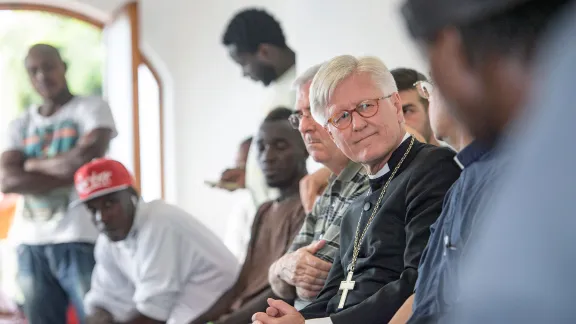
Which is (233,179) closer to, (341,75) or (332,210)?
(332,210)

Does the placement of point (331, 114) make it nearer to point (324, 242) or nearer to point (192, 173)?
point (324, 242)

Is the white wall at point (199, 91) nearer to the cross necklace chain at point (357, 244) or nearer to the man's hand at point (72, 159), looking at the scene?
the man's hand at point (72, 159)

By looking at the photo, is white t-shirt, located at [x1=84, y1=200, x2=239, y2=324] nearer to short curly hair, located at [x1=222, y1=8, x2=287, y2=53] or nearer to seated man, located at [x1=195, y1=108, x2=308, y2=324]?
seated man, located at [x1=195, y1=108, x2=308, y2=324]

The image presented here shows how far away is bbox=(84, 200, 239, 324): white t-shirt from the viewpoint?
3.39m

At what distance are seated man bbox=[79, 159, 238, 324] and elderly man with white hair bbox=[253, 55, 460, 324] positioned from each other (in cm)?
136

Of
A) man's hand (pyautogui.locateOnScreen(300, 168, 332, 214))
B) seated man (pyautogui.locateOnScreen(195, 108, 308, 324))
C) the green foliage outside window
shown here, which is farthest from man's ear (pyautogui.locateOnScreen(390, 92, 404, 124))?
the green foliage outside window

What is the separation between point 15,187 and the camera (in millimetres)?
4672

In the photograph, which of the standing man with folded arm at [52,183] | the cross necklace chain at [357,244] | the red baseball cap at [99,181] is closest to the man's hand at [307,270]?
the cross necklace chain at [357,244]

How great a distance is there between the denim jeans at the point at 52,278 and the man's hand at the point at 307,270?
219 cm

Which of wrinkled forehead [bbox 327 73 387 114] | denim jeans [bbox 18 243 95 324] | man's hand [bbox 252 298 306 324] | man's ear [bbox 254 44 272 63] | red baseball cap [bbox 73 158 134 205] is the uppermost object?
man's ear [bbox 254 44 272 63]

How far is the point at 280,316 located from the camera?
6.68 ft

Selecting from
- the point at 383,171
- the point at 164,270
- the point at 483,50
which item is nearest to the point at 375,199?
the point at 383,171

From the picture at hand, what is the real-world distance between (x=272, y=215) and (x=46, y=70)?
2.27 metres

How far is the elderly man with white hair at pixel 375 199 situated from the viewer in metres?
1.88
